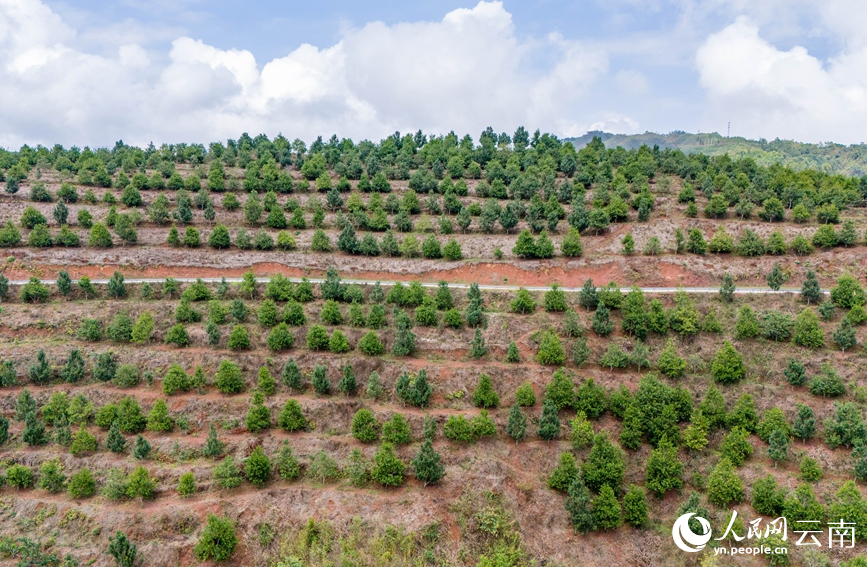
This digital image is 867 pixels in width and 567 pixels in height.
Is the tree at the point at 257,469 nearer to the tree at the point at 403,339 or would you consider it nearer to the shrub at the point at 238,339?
the shrub at the point at 238,339

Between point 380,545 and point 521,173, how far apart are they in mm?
62104

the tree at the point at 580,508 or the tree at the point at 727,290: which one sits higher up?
the tree at the point at 727,290

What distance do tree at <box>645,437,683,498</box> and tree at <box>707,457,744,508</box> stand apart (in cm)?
219

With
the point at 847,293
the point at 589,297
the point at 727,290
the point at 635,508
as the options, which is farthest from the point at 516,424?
the point at 847,293

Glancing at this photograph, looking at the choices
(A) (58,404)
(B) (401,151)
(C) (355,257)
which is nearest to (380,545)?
(A) (58,404)

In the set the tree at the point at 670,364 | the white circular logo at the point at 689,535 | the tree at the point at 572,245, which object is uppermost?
the tree at the point at 572,245

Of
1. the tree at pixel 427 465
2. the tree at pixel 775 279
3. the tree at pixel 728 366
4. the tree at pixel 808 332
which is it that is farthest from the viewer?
the tree at pixel 775 279

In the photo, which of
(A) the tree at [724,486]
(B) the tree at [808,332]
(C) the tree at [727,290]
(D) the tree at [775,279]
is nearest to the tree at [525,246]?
(C) the tree at [727,290]

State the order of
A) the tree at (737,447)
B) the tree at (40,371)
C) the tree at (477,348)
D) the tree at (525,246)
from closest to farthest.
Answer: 1. the tree at (737,447)
2. the tree at (40,371)
3. the tree at (477,348)
4. the tree at (525,246)

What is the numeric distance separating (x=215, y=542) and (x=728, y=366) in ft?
134

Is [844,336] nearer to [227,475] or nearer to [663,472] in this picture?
[663,472]

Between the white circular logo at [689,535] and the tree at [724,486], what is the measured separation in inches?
94.8

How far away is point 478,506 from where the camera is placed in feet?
130

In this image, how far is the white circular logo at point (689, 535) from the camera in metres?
37.6
